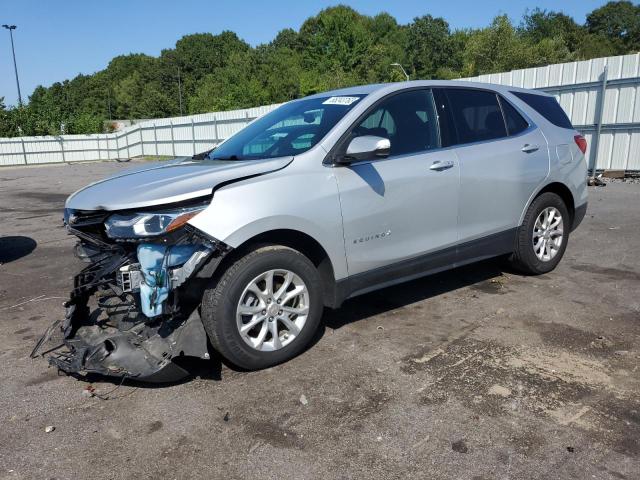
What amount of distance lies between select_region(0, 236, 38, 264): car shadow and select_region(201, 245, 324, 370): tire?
5.11m

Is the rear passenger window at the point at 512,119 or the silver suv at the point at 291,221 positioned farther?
the rear passenger window at the point at 512,119

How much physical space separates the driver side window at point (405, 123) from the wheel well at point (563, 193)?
5.06 ft

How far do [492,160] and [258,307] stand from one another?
8.25 feet

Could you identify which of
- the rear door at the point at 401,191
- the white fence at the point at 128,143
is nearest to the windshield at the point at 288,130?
the rear door at the point at 401,191

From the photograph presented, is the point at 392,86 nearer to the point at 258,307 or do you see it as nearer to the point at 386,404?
the point at 258,307

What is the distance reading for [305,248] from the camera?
376cm

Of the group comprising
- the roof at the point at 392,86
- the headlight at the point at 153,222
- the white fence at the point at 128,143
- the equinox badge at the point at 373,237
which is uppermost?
the roof at the point at 392,86

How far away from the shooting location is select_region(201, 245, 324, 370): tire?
329 cm

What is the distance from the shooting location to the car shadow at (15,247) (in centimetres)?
727

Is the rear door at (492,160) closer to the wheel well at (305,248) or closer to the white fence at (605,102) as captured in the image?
the wheel well at (305,248)

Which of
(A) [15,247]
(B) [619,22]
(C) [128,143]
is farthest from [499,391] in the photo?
(B) [619,22]

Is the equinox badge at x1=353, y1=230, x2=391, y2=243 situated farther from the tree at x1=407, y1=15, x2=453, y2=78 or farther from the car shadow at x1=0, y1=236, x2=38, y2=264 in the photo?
the tree at x1=407, y1=15, x2=453, y2=78

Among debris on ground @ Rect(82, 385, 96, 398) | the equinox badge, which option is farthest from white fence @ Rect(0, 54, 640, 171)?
debris on ground @ Rect(82, 385, 96, 398)

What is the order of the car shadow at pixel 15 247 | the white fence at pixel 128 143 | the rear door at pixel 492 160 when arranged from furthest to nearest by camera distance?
1. the white fence at pixel 128 143
2. the car shadow at pixel 15 247
3. the rear door at pixel 492 160
